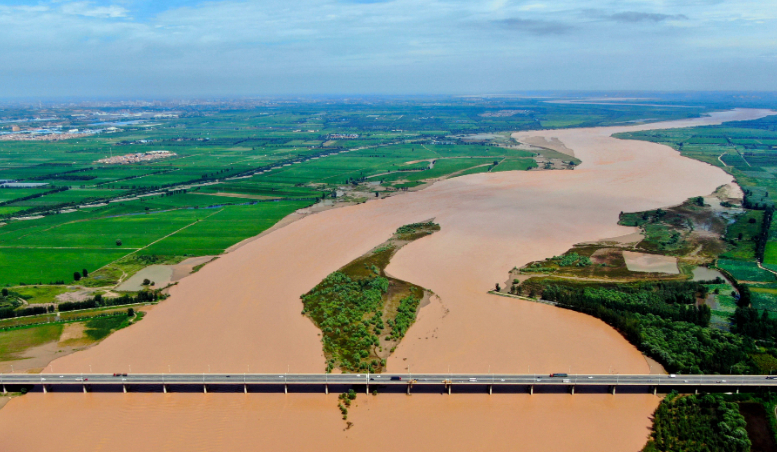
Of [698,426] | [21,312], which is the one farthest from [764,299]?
[21,312]

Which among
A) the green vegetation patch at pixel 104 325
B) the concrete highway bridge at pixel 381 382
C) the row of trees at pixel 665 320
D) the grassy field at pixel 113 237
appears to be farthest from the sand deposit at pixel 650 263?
the green vegetation patch at pixel 104 325

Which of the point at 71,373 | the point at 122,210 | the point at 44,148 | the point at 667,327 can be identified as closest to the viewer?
the point at 71,373

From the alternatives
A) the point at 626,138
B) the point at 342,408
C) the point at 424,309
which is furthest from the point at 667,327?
the point at 626,138

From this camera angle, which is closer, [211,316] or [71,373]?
[71,373]

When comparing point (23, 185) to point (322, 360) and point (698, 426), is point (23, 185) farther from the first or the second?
point (698, 426)

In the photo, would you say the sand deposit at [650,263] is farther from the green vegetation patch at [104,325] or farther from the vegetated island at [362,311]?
the green vegetation patch at [104,325]

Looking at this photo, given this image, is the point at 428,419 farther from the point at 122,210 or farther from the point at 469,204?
the point at 122,210

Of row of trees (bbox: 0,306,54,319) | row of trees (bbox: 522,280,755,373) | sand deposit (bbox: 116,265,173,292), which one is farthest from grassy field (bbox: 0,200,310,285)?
row of trees (bbox: 522,280,755,373)

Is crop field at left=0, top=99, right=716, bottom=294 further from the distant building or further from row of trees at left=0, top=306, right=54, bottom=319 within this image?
row of trees at left=0, top=306, right=54, bottom=319
